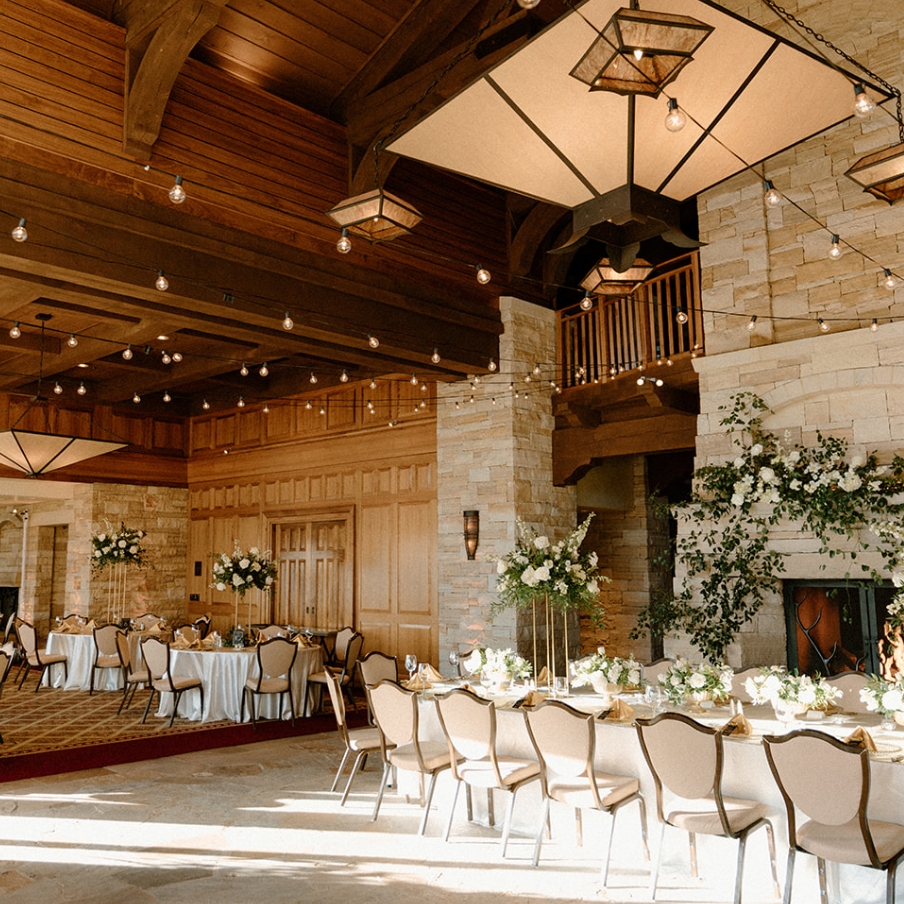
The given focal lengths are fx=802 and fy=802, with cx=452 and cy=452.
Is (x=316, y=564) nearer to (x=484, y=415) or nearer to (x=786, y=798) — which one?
(x=484, y=415)

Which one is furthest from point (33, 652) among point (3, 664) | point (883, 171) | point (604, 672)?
point (883, 171)

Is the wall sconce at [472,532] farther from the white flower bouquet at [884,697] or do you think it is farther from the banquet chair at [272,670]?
the white flower bouquet at [884,697]

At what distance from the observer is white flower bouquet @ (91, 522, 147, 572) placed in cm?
1256

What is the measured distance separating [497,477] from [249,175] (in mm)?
4395

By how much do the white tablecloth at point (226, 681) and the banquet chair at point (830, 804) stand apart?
650 cm

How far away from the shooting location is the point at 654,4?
11.0 ft

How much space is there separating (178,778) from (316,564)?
580 centimetres

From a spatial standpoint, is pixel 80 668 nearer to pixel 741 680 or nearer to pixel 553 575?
pixel 553 575

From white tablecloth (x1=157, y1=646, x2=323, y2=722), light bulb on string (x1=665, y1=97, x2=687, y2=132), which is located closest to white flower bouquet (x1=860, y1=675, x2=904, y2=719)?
light bulb on string (x1=665, y1=97, x2=687, y2=132)

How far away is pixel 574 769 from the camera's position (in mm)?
4566

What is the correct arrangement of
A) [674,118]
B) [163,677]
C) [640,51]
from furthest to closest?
[163,677], [674,118], [640,51]

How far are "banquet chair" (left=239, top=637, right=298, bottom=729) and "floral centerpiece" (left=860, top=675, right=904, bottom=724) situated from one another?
6.06 metres

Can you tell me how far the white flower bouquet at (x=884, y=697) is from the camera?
4368 mm

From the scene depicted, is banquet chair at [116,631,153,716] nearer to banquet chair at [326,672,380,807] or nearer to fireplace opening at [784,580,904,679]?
banquet chair at [326,672,380,807]
